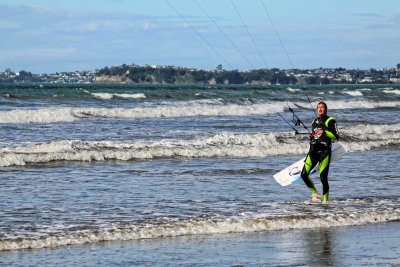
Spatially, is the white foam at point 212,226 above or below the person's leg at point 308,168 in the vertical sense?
below

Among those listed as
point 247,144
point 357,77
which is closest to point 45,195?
point 247,144

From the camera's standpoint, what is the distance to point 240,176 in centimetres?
1739

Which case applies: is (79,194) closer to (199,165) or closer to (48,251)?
(48,251)

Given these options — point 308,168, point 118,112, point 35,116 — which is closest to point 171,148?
point 308,168

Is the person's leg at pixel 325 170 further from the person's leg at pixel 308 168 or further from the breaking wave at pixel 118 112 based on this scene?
the breaking wave at pixel 118 112

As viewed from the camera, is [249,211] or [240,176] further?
[240,176]

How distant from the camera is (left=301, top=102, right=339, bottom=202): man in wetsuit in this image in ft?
45.6

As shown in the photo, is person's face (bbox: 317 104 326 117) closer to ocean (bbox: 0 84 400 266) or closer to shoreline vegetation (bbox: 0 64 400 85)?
ocean (bbox: 0 84 400 266)

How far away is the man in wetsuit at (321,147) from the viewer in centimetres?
1390

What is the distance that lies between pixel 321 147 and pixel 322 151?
8 cm

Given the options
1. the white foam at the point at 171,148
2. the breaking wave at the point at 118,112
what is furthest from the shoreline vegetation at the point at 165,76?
the white foam at the point at 171,148

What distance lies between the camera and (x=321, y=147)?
46.3 ft

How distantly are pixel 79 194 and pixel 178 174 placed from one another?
387 cm

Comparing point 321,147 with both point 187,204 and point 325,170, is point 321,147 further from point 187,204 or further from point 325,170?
point 187,204
